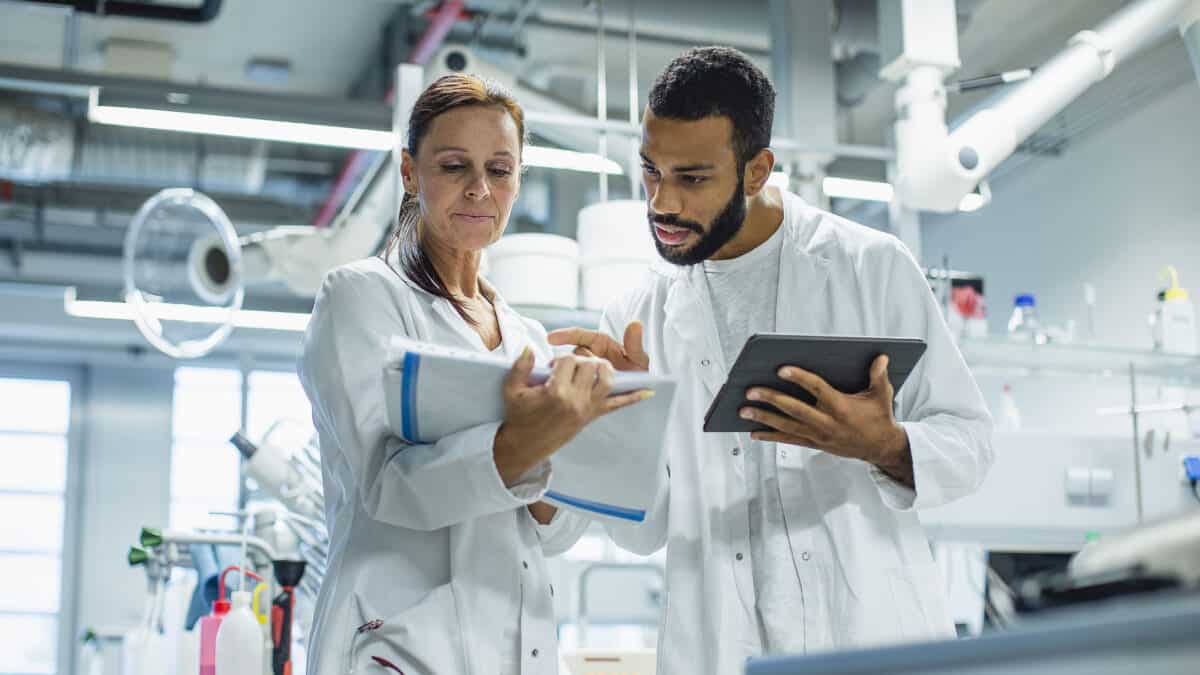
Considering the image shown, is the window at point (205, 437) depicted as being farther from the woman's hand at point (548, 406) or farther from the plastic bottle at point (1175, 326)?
the woman's hand at point (548, 406)

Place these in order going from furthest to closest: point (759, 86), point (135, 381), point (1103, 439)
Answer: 1. point (135, 381)
2. point (1103, 439)
3. point (759, 86)

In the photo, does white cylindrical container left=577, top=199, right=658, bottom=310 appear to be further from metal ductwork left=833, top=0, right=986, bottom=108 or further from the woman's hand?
the woman's hand

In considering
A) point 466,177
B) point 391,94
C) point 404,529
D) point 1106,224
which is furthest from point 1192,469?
point 391,94

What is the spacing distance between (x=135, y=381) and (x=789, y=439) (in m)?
10.3

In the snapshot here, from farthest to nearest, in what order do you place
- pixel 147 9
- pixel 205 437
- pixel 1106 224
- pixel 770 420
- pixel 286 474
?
pixel 205 437, pixel 1106 224, pixel 147 9, pixel 286 474, pixel 770 420

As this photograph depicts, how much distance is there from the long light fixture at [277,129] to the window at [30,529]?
22.4ft

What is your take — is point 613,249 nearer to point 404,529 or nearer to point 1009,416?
point 1009,416

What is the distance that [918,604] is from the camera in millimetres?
1832

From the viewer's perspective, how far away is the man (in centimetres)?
179

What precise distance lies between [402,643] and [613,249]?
233cm

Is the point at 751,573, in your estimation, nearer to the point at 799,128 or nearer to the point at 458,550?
the point at 458,550

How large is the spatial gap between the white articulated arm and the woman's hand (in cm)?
254

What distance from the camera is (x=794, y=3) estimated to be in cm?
463

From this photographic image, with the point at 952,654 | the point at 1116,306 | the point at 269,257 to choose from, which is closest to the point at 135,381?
the point at 269,257
